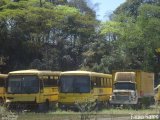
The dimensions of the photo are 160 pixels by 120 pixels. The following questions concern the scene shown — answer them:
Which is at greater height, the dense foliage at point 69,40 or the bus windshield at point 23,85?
the dense foliage at point 69,40

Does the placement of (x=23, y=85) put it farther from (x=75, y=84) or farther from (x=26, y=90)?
(x=75, y=84)

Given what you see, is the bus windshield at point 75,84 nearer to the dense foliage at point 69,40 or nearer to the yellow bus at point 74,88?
the yellow bus at point 74,88

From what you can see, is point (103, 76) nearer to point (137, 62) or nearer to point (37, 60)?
point (37, 60)

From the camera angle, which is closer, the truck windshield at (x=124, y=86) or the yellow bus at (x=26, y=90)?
the yellow bus at (x=26, y=90)

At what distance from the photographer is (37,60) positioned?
203 feet

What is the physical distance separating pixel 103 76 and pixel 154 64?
29780mm

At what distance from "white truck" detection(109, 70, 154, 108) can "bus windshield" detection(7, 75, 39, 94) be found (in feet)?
22.4

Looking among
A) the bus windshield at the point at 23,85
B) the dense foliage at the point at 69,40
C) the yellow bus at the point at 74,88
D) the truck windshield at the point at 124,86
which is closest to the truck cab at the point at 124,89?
the truck windshield at the point at 124,86

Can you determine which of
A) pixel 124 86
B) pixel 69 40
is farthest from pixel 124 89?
pixel 69 40

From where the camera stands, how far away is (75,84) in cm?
3334

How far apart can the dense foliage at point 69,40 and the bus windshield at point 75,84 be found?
27891 millimetres

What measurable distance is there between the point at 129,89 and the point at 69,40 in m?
34.3

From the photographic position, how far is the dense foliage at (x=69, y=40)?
64.1 meters

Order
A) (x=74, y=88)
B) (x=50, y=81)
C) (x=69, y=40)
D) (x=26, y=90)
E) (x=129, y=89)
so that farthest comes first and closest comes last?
(x=69, y=40)
(x=129, y=89)
(x=50, y=81)
(x=74, y=88)
(x=26, y=90)
